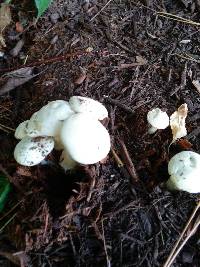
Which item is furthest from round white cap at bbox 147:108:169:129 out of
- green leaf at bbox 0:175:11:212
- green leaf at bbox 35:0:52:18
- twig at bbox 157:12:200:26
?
green leaf at bbox 35:0:52:18

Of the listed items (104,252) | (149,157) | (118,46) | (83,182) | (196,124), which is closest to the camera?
(104,252)

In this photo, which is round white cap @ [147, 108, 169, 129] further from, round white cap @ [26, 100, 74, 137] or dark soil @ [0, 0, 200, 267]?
round white cap @ [26, 100, 74, 137]

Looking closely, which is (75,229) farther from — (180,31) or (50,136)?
(180,31)

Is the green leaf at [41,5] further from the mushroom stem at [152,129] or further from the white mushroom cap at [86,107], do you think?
the mushroom stem at [152,129]

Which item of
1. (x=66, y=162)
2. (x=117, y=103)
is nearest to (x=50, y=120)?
(x=66, y=162)

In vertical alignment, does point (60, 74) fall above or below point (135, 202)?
above

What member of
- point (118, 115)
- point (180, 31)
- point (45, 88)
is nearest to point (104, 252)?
point (118, 115)
